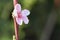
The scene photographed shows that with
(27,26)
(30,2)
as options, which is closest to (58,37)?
(27,26)

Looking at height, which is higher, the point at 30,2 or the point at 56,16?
the point at 30,2

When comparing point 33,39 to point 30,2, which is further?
point 33,39

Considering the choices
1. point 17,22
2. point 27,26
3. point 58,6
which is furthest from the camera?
point 58,6

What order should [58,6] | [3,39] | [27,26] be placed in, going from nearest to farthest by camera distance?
1. [3,39]
2. [27,26]
3. [58,6]

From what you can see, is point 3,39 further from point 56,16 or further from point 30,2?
point 56,16

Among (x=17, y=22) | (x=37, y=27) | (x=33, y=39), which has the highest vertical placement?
(x=17, y=22)

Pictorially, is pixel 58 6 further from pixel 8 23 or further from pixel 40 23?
pixel 8 23
